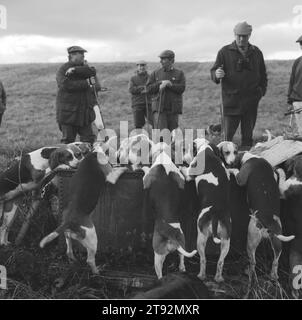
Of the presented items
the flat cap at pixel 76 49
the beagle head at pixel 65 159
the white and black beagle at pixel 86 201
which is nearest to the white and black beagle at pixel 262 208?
the white and black beagle at pixel 86 201

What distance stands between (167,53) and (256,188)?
6225mm

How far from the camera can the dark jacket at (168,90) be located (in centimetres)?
1105

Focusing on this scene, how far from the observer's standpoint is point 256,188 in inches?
213

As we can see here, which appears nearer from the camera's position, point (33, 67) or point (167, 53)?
point (167, 53)

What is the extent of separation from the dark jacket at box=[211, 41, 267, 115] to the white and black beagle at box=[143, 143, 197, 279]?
10.4 feet

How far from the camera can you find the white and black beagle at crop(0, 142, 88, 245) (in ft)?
20.8

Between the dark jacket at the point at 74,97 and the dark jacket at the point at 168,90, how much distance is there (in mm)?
2435

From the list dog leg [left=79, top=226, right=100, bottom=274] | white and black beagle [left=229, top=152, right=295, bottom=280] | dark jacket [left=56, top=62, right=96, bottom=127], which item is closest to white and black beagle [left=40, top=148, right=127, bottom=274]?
dog leg [left=79, top=226, right=100, bottom=274]

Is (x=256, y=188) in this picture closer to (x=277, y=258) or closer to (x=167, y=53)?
(x=277, y=258)

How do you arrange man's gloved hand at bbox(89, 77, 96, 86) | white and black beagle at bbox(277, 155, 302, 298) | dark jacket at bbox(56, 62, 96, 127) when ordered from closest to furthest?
white and black beagle at bbox(277, 155, 302, 298), dark jacket at bbox(56, 62, 96, 127), man's gloved hand at bbox(89, 77, 96, 86)

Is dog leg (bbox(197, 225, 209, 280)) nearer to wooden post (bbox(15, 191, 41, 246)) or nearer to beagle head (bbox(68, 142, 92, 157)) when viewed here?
beagle head (bbox(68, 142, 92, 157))

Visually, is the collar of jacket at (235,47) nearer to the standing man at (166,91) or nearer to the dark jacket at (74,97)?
the dark jacket at (74,97)
